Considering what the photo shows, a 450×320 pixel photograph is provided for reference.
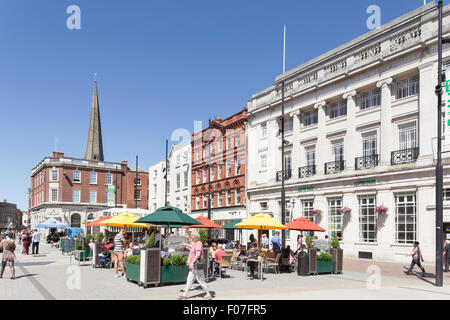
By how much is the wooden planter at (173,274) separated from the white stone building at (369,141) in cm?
1411

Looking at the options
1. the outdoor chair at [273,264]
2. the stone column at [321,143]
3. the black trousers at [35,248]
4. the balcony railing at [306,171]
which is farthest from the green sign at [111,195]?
the outdoor chair at [273,264]

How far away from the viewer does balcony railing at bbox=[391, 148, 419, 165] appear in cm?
2300

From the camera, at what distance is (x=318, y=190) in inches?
1152

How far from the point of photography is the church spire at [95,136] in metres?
85.7

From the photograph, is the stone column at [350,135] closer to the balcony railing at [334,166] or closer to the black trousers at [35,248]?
the balcony railing at [334,166]

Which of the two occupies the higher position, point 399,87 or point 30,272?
point 399,87

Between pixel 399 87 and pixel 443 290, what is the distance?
1498 centimetres

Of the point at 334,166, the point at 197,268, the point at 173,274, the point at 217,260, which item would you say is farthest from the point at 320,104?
the point at 197,268

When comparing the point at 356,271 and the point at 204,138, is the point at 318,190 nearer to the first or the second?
the point at 356,271

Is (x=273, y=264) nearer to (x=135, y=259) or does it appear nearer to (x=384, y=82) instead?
(x=135, y=259)

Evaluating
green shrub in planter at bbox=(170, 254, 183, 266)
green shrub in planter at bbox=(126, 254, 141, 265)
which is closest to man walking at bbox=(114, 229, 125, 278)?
green shrub in planter at bbox=(126, 254, 141, 265)

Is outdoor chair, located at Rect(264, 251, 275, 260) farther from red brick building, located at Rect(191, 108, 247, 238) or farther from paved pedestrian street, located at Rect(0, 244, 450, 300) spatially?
red brick building, located at Rect(191, 108, 247, 238)
